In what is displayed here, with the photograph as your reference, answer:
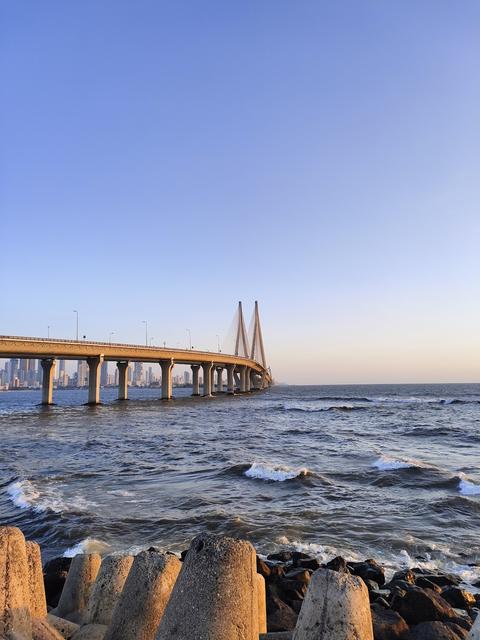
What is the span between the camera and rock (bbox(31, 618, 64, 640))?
3.99m

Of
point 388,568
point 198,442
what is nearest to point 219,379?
point 198,442

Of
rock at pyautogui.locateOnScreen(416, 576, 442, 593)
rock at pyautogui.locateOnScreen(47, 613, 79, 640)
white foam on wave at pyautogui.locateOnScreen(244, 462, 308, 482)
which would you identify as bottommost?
white foam on wave at pyautogui.locateOnScreen(244, 462, 308, 482)

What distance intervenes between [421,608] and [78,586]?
4.55m

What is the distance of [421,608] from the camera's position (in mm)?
6613

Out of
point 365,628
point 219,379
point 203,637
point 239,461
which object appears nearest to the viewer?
point 203,637

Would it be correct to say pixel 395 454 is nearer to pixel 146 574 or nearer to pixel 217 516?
pixel 217 516

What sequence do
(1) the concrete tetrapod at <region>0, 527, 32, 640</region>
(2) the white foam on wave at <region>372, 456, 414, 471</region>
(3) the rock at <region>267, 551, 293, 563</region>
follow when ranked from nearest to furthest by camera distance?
(1) the concrete tetrapod at <region>0, 527, 32, 640</region>, (3) the rock at <region>267, 551, 293, 563</region>, (2) the white foam on wave at <region>372, 456, 414, 471</region>

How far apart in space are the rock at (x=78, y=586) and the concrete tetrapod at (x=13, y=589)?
1.79 metres

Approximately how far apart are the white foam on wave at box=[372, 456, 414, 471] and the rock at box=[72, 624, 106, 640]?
17685 millimetres

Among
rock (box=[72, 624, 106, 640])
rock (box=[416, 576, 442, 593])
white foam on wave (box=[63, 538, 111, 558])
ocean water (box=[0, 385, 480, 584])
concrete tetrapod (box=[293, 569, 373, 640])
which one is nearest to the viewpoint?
concrete tetrapod (box=[293, 569, 373, 640])

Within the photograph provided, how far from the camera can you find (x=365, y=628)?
3.49 meters

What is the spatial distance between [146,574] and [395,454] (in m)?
23.1

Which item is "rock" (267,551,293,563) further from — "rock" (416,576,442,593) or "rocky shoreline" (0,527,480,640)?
"rocky shoreline" (0,527,480,640)

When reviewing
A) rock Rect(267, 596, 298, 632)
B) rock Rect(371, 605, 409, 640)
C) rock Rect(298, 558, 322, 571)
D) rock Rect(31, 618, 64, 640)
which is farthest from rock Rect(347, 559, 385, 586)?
rock Rect(31, 618, 64, 640)
